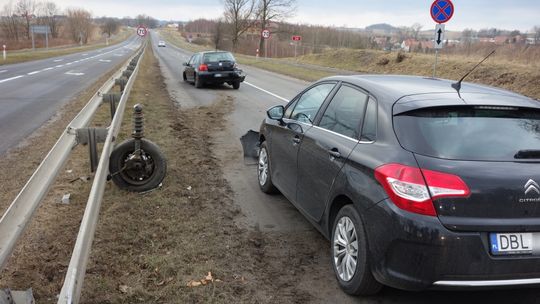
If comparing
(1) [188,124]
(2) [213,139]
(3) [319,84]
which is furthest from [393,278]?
(1) [188,124]

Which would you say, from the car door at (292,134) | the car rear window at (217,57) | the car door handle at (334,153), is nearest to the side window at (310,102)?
the car door at (292,134)

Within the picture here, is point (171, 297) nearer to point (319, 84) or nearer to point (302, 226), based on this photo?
point (302, 226)

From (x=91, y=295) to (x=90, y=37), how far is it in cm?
14064

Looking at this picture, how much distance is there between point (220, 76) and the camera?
19891 mm

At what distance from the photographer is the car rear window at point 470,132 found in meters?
3.34

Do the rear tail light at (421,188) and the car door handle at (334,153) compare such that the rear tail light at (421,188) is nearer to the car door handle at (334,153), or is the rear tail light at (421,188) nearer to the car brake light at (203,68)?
the car door handle at (334,153)

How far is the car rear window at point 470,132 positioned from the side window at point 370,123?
0.22 meters

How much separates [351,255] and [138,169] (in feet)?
10.4

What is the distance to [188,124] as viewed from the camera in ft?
36.5

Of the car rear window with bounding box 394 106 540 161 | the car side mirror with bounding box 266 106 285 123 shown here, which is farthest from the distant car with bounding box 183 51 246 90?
the car rear window with bounding box 394 106 540 161

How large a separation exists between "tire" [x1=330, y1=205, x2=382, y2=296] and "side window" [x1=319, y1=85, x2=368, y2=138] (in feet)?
2.26

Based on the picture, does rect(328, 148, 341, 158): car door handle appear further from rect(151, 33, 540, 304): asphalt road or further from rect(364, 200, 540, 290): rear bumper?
rect(151, 33, 540, 304): asphalt road

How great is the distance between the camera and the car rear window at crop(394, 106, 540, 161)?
131 inches

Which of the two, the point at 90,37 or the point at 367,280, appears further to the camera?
the point at 90,37
